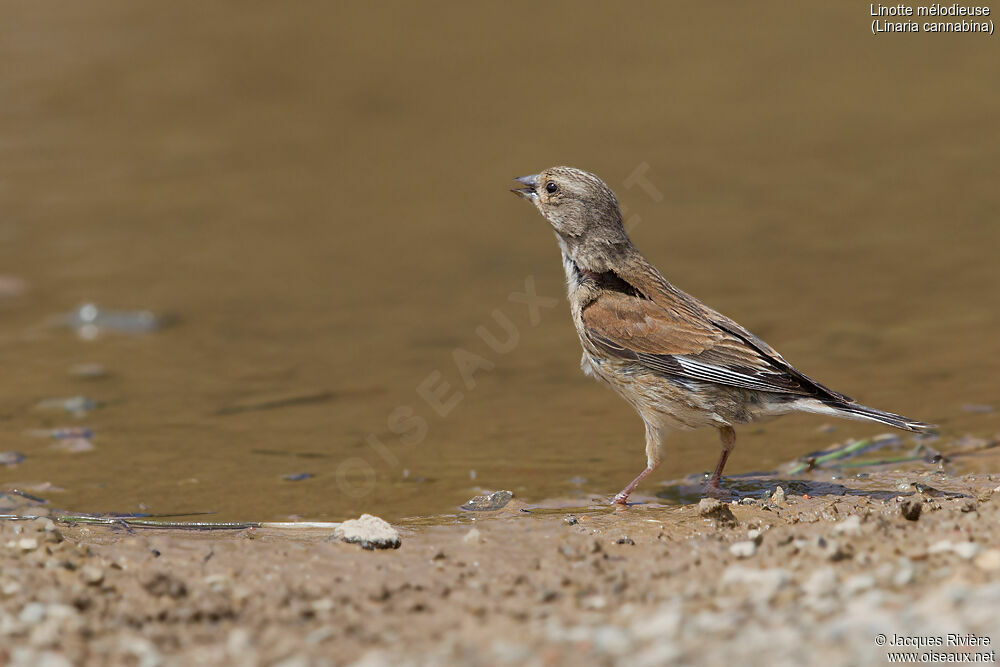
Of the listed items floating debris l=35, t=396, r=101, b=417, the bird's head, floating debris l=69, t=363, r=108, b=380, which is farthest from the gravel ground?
floating debris l=69, t=363, r=108, b=380

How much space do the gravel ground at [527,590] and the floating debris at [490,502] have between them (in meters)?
0.57

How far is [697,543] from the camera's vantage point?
17.1 ft

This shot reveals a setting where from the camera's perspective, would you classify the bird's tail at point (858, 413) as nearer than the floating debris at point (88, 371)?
Yes

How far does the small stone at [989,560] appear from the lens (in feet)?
13.9

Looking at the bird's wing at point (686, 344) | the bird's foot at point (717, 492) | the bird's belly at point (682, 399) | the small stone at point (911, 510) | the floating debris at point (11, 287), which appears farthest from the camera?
the floating debris at point (11, 287)

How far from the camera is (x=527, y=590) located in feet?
15.4

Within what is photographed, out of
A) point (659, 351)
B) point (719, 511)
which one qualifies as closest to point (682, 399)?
point (659, 351)

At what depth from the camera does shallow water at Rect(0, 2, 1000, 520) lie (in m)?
8.09

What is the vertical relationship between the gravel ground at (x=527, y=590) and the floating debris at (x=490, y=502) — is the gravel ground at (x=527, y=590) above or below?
below

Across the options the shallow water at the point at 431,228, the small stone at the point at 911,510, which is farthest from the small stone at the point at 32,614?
the small stone at the point at 911,510

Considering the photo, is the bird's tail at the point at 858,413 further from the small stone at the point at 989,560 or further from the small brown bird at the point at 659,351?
the small stone at the point at 989,560

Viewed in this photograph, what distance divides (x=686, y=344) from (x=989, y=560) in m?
2.39

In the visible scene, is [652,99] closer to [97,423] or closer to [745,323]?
[745,323]

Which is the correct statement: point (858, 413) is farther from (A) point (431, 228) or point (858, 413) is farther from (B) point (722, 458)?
(A) point (431, 228)
